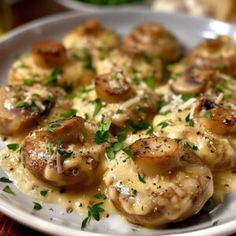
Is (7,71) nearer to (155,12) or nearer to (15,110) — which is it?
(15,110)

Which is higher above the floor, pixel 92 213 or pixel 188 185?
pixel 188 185

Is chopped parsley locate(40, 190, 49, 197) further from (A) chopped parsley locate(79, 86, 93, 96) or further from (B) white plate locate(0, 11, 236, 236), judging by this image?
(A) chopped parsley locate(79, 86, 93, 96)

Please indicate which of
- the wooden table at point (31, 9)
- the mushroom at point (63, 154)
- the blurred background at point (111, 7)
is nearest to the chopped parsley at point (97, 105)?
the mushroom at point (63, 154)

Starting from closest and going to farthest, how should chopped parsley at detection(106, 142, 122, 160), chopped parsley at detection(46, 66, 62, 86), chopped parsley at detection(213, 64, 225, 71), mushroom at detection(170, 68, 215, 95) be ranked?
chopped parsley at detection(106, 142, 122, 160), mushroom at detection(170, 68, 215, 95), chopped parsley at detection(46, 66, 62, 86), chopped parsley at detection(213, 64, 225, 71)

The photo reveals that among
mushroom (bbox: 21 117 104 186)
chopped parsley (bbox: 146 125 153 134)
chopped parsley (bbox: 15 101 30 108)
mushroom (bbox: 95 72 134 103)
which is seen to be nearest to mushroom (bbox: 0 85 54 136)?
chopped parsley (bbox: 15 101 30 108)

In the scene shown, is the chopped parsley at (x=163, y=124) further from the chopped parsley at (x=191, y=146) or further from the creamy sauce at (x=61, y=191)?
the creamy sauce at (x=61, y=191)

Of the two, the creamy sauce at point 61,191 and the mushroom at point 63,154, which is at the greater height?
the mushroom at point 63,154

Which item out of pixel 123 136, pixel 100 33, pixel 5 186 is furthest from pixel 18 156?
pixel 100 33
